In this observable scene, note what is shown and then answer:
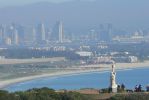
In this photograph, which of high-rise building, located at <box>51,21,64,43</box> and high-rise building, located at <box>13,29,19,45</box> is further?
high-rise building, located at <box>51,21,64,43</box>

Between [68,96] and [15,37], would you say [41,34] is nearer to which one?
[15,37]

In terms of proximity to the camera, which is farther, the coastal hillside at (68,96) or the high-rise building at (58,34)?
the high-rise building at (58,34)

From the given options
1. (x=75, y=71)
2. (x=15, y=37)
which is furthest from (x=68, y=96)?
(x=15, y=37)

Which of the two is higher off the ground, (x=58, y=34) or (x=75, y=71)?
(x=58, y=34)

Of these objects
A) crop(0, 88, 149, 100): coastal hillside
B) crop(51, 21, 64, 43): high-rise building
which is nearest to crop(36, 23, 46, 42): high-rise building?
crop(51, 21, 64, 43): high-rise building

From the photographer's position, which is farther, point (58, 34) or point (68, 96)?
point (58, 34)

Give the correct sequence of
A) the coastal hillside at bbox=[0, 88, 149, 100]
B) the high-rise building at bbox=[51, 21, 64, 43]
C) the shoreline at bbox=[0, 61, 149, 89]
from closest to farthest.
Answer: the coastal hillside at bbox=[0, 88, 149, 100] < the shoreline at bbox=[0, 61, 149, 89] < the high-rise building at bbox=[51, 21, 64, 43]

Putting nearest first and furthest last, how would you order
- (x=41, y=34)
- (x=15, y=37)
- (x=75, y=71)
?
(x=75, y=71), (x=15, y=37), (x=41, y=34)

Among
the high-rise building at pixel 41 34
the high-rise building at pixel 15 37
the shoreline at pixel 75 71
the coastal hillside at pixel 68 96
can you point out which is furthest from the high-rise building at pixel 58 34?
the coastal hillside at pixel 68 96

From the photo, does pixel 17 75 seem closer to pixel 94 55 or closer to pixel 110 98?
pixel 94 55

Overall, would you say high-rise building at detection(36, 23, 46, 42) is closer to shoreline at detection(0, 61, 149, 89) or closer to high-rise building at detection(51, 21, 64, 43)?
high-rise building at detection(51, 21, 64, 43)

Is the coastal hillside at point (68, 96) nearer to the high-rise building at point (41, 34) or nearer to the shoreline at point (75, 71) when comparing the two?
the shoreline at point (75, 71)
